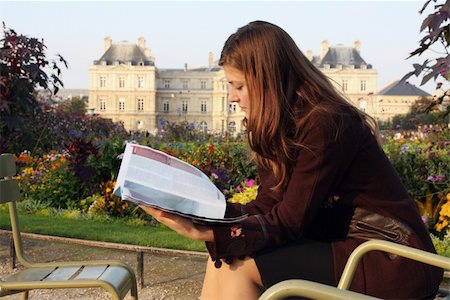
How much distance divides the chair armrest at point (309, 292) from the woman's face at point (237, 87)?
71 centimetres

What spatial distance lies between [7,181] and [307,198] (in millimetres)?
1228

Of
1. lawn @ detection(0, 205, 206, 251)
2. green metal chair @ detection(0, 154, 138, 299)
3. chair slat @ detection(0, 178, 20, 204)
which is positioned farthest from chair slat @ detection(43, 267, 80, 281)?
lawn @ detection(0, 205, 206, 251)

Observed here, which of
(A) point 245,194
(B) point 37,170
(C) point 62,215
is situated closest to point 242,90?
(A) point 245,194

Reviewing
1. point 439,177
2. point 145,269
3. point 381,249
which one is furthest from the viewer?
point 439,177

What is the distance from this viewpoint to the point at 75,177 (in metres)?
5.68

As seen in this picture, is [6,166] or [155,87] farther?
[155,87]

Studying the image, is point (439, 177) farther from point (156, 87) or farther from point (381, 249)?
point (156, 87)

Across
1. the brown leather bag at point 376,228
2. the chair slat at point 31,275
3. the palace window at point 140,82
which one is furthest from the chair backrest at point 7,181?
the palace window at point 140,82

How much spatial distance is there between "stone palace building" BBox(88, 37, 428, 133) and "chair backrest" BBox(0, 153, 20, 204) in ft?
188

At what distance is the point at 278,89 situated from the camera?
1.61 meters

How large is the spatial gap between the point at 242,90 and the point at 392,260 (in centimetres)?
61

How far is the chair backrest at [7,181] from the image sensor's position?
2.18 meters

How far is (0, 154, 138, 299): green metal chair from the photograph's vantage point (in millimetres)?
1923

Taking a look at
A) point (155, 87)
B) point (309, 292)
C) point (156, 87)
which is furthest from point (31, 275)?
point (156, 87)
